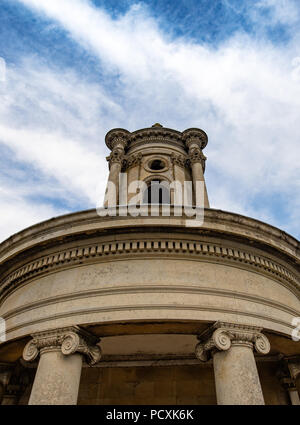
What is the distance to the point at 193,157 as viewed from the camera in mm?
21297

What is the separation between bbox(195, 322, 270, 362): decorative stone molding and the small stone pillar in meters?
12.1

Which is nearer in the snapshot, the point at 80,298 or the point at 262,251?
the point at 80,298

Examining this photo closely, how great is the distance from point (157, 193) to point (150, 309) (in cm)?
1264

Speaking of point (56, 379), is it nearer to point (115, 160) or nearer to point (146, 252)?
point (146, 252)

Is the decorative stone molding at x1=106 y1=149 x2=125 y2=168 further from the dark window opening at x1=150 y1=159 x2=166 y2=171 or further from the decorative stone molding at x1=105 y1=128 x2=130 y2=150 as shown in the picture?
the dark window opening at x1=150 y1=159 x2=166 y2=171

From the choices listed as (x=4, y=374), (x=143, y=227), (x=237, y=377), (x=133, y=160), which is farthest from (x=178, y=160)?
(x=237, y=377)

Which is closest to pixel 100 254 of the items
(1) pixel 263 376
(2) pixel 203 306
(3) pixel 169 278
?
(3) pixel 169 278

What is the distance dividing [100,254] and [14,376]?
18.2 feet

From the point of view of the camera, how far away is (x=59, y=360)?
7.05 metres

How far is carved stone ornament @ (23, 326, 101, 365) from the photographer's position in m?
7.13

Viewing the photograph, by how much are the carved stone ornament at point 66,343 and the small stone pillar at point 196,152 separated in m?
12.8

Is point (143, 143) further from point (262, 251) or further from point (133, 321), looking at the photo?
point (133, 321)

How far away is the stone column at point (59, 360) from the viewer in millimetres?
6703
